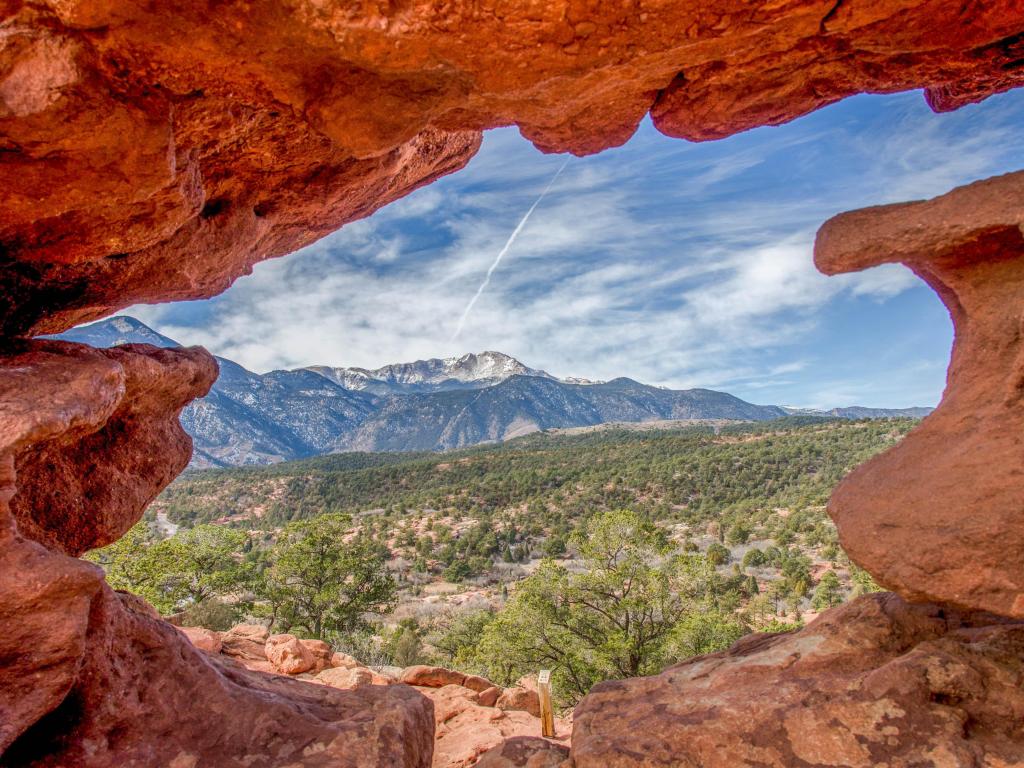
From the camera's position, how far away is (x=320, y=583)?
26.8 m

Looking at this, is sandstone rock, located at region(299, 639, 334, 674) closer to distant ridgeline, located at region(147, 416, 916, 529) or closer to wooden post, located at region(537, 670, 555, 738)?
wooden post, located at region(537, 670, 555, 738)

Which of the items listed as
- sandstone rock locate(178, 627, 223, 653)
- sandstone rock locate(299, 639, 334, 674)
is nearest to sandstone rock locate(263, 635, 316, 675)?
sandstone rock locate(299, 639, 334, 674)

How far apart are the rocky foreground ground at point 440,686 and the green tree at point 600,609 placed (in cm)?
373

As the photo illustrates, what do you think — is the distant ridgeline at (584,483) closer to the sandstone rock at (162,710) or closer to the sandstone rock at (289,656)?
the sandstone rock at (289,656)

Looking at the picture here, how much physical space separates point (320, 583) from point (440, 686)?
1503 cm

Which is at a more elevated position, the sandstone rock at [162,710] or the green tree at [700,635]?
the sandstone rock at [162,710]

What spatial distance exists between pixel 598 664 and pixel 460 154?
15.9 m

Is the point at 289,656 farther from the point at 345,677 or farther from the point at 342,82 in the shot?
the point at 342,82

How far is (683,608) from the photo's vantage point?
63.1 ft

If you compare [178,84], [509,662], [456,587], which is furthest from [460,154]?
[456,587]

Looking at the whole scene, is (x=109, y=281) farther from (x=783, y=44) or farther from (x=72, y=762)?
(x=783, y=44)

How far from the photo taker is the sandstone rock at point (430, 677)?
1387cm

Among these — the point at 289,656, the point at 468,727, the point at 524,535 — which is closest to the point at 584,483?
the point at 524,535

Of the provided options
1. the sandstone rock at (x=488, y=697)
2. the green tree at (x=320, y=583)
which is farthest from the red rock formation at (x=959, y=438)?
the green tree at (x=320, y=583)
